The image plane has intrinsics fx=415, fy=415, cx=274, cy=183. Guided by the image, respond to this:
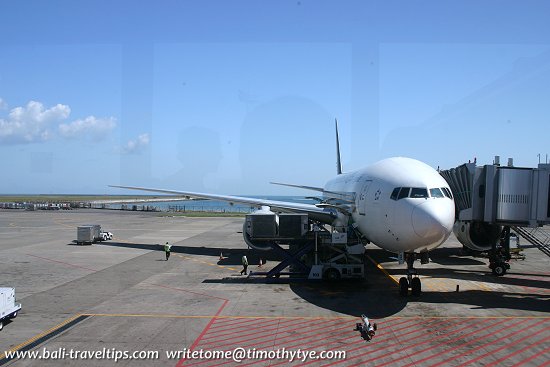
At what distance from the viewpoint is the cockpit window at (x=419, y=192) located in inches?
656

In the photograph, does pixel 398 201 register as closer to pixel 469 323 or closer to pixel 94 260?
pixel 469 323

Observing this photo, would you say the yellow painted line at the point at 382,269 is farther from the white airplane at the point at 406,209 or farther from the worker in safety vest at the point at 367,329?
the worker in safety vest at the point at 367,329

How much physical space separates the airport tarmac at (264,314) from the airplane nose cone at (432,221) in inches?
123

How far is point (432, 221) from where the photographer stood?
1566cm

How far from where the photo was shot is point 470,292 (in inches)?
789

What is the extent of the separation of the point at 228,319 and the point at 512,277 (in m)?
17.6

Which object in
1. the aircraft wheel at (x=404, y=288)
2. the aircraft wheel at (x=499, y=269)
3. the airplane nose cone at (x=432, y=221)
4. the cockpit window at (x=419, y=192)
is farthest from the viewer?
the aircraft wheel at (x=499, y=269)

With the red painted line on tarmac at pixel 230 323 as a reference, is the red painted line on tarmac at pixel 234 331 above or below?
above

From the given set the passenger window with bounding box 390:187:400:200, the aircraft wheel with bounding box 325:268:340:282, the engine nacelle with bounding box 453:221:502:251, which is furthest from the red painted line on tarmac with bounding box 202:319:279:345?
the engine nacelle with bounding box 453:221:502:251

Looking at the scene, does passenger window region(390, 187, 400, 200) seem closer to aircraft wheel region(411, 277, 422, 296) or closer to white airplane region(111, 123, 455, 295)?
white airplane region(111, 123, 455, 295)

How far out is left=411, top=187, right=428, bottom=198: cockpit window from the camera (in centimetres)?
1667

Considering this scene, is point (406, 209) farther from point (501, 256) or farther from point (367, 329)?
point (501, 256)

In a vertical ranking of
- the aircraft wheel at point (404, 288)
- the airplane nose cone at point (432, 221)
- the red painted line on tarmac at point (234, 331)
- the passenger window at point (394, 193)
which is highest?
the passenger window at point (394, 193)

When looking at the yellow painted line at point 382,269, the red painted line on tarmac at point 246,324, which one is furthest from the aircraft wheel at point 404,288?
the red painted line on tarmac at point 246,324
